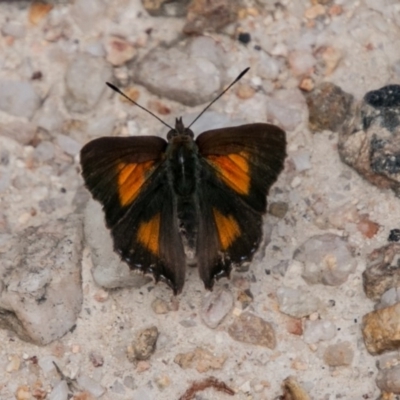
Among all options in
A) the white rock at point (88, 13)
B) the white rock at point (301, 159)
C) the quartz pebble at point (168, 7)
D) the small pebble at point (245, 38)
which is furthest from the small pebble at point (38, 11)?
the white rock at point (301, 159)

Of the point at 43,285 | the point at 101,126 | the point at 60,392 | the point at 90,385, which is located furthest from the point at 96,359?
the point at 101,126

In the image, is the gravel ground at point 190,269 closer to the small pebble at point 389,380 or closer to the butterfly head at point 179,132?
the small pebble at point 389,380

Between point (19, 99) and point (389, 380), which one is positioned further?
point (19, 99)

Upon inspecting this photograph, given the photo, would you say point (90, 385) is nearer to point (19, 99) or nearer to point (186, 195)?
point (186, 195)

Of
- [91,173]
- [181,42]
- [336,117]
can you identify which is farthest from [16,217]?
[336,117]

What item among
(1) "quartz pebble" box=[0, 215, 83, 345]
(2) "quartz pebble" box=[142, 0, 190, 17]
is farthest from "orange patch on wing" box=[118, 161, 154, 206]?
(2) "quartz pebble" box=[142, 0, 190, 17]

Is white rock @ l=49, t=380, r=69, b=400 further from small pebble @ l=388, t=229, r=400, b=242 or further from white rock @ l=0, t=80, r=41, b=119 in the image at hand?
small pebble @ l=388, t=229, r=400, b=242

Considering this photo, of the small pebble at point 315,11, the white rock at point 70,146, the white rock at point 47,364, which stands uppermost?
the small pebble at point 315,11
